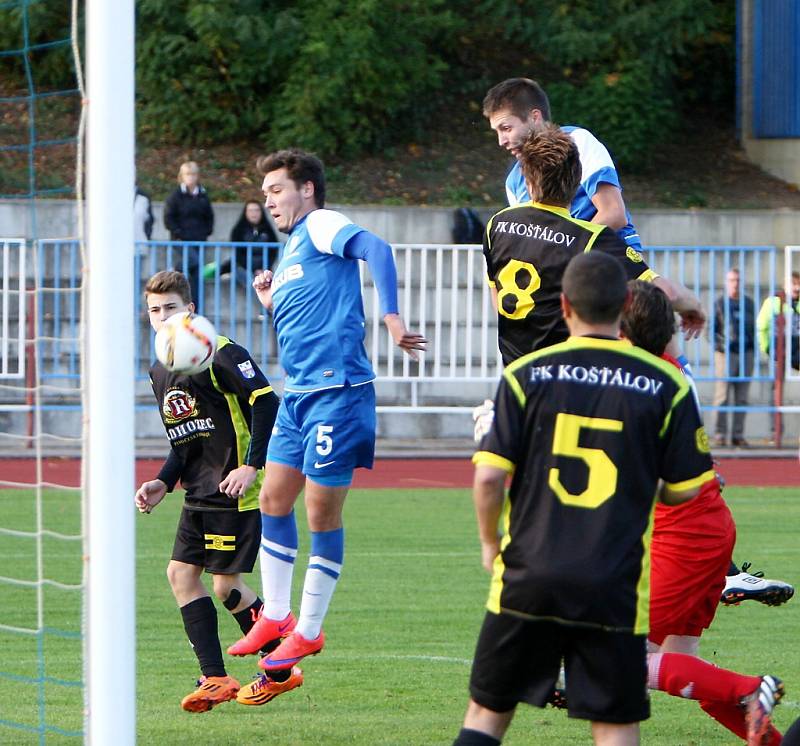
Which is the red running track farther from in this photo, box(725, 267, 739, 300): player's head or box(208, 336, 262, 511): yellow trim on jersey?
box(208, 336, 262, 511): yellow trim on jersey

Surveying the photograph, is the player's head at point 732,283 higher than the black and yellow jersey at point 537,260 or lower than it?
higher

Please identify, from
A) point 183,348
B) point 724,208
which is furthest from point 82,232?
point 724,208

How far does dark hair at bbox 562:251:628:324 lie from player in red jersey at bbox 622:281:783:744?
0.98 metres

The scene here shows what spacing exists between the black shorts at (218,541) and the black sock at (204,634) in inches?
6.2

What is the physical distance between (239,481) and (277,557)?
0.56 meters

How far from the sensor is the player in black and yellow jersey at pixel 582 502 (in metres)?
3.89

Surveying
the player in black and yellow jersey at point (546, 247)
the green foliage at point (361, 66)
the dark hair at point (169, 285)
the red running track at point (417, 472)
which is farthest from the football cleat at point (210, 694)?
the green foliage at point (361, 66)

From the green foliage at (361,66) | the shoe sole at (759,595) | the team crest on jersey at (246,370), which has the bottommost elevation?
the shoe sole at (759,595)

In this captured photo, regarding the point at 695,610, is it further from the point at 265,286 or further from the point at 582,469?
the point at 265,286

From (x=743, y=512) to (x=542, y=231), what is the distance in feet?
21.7

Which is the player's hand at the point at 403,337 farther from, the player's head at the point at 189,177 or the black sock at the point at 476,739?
the player's head at the point at 189,177

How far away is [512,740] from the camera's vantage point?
5.37 meters

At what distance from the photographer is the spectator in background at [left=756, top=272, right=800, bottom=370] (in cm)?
1542

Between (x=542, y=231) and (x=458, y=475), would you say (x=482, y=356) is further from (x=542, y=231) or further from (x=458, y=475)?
(x=542, y=231)
